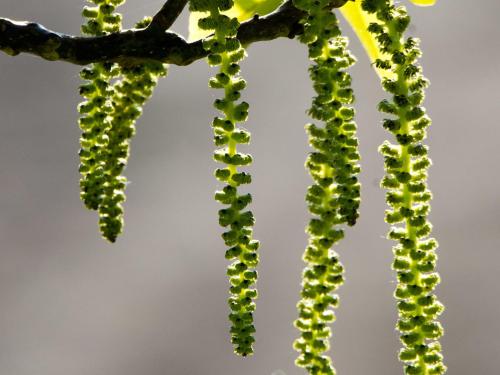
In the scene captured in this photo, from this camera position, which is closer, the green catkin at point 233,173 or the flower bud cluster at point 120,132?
the green catkin at point 233,173

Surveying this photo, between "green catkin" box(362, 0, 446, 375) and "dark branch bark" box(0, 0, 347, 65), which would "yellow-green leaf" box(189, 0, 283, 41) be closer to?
"dark branch bark" box(0, 0, 347, 65)

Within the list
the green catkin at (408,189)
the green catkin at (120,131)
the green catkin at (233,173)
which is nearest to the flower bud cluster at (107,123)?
the green catkin at (120,131)

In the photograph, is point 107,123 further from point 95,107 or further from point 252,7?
point 252,7

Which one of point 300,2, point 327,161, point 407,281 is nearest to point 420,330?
point 407,281

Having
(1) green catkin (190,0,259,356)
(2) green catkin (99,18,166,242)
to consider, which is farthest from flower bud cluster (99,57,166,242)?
(1) green catkin (190,0,259,356)

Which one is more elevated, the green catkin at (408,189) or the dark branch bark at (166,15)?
the dark branch bark at (166,15)

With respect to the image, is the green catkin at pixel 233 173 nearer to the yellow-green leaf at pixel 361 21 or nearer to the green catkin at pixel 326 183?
the green catkin at pixel 326 183

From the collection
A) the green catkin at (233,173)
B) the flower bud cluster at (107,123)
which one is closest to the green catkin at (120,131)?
the flower bud cluster at (107,123)

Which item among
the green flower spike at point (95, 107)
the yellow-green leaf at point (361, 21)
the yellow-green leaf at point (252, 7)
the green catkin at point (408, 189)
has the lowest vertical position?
the green catkin at point (408, 189)
